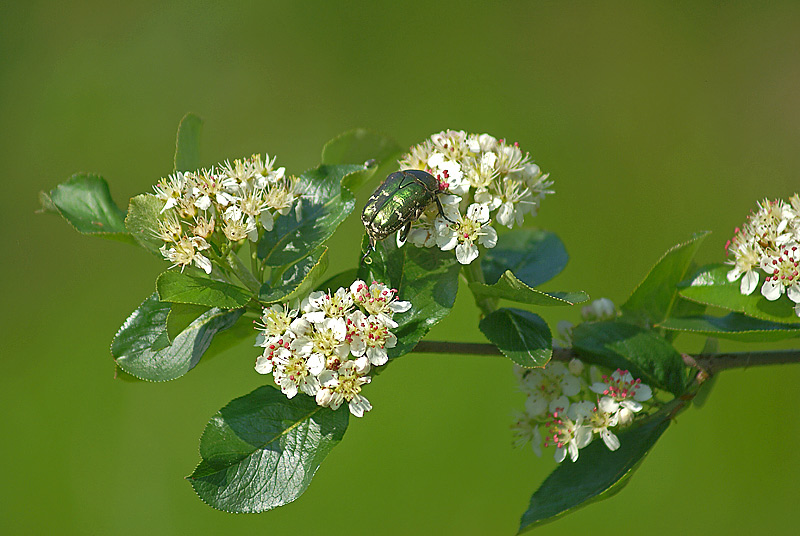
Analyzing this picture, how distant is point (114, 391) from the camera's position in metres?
3.07

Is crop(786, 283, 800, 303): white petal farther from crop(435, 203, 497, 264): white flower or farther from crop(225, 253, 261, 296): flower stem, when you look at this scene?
crop(225, 253, 261, 296): flower stem

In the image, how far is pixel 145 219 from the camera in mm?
1062

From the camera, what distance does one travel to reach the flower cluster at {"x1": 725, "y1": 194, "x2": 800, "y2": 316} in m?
1.07

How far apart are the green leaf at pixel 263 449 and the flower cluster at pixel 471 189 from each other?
0.29 m

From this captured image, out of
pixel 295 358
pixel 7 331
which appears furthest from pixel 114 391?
pixel 295 358

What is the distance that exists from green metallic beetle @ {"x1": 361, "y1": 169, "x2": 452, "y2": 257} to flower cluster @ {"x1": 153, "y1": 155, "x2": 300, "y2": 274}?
157 millimetres

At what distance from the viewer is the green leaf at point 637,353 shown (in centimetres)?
119

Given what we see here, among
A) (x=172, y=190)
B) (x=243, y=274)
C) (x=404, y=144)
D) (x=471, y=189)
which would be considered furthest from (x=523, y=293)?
(x=404, y=144)

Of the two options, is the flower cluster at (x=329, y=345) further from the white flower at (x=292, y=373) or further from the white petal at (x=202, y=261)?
the white petal at (x=202, y=261)

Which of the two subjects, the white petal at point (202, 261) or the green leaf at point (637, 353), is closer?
the white petal at point (202, 261)

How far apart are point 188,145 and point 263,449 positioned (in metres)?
0.51

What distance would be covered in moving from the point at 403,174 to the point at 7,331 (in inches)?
125

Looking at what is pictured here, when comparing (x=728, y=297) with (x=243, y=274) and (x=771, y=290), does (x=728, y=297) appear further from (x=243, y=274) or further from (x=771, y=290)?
(x=243, y=274)

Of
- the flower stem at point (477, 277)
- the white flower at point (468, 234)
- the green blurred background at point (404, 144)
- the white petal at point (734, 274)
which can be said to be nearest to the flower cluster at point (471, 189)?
the white flower at point (468, 234)
